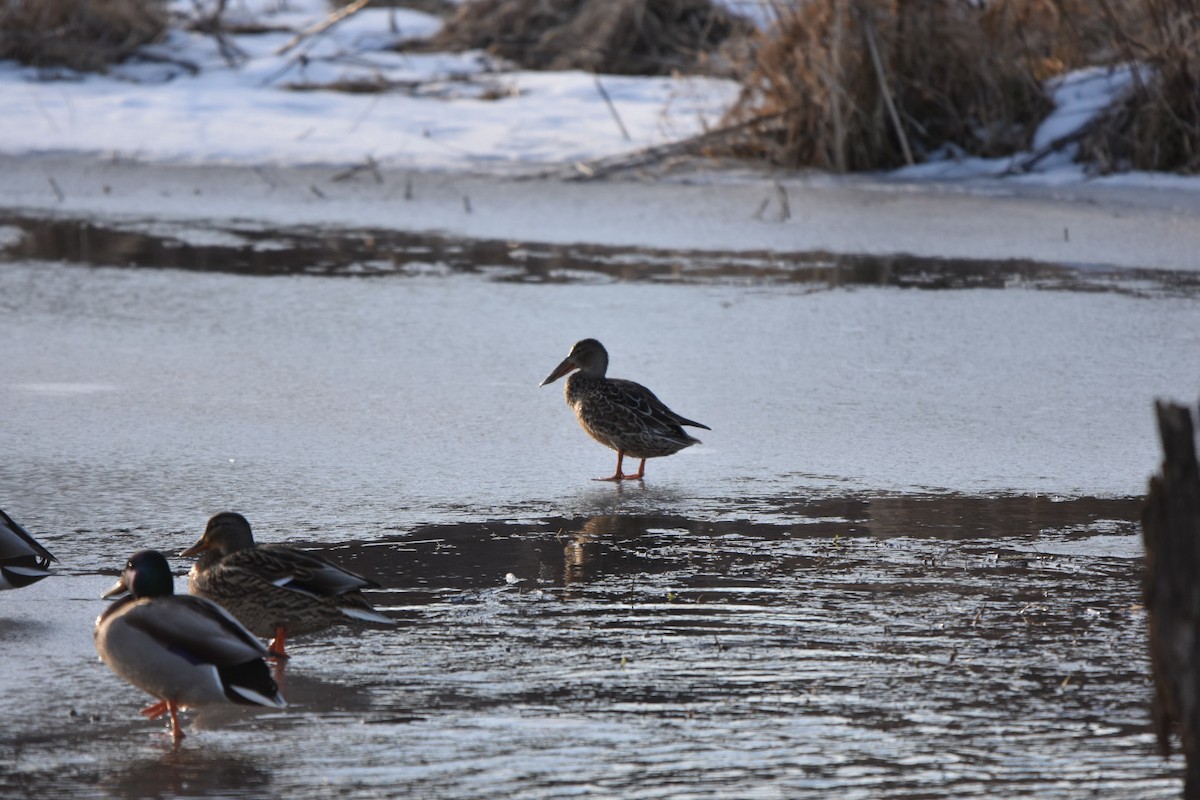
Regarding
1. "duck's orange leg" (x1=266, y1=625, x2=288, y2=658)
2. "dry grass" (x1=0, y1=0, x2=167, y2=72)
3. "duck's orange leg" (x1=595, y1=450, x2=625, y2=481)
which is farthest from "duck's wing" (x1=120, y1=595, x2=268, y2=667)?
"dry grass" (x1=0, y1=0, x2=167, y2=72)

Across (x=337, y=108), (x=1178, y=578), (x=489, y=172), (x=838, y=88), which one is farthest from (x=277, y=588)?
(x=337, y=108)

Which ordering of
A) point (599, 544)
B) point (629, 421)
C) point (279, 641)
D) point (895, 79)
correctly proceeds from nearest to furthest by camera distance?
point (279, 641)
point (599, 544)
point (629, 421)
point (895, 79)

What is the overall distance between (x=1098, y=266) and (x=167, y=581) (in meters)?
6.95

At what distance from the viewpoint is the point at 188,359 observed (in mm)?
7059

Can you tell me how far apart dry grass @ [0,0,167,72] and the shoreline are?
388 cm

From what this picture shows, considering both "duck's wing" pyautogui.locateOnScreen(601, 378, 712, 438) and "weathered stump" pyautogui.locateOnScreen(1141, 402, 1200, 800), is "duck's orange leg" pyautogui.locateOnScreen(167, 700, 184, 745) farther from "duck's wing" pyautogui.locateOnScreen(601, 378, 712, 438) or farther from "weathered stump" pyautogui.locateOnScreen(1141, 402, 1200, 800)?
"duck's wing" pyautogui.locateOnScreen(601, 378, 712, 438)

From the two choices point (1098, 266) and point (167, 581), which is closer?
point (167, 581)

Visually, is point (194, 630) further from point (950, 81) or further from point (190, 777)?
point (950, 81)

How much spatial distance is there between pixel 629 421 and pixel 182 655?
253cm

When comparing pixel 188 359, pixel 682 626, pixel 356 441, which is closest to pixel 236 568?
pixel 682 626

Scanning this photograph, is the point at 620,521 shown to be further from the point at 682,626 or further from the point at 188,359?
the point at 188,359

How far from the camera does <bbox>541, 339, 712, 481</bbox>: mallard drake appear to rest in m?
5.61

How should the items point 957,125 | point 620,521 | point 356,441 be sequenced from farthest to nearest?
point 957,125
point 356,441
point 620,521

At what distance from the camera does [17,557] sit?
4.09 meters
